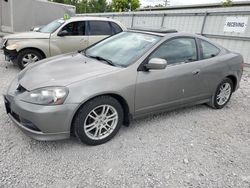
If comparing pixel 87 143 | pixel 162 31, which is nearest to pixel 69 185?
pixel 87 143

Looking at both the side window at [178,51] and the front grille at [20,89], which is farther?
the side window at [178,51]

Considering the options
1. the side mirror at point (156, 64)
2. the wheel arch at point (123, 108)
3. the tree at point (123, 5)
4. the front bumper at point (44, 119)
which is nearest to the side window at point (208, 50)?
the side mirror at point (156, 64)

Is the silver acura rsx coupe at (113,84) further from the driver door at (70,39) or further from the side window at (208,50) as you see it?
the driver door at (70,39)

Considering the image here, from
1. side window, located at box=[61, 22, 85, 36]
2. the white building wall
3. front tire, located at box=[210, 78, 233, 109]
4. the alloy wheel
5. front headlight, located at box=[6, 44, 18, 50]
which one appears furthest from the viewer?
the white building wall

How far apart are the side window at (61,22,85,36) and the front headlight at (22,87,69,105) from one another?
13.7 feet

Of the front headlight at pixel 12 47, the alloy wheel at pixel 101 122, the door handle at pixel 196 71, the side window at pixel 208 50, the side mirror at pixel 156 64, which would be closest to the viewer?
the alloy wheel at pixel 101 122

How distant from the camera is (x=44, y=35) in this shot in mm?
6188

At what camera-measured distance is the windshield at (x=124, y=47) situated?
3.24 metres

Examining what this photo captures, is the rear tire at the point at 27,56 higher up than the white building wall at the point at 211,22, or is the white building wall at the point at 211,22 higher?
the white building wall at the point at 211,22

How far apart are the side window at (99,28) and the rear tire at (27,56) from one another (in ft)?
5.61

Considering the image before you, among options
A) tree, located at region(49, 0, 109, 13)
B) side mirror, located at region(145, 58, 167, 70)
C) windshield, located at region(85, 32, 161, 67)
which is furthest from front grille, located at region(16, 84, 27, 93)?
tree, located at region(49, 0, 109, 13)

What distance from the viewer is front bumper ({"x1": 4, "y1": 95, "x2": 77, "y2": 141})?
2.50 meters

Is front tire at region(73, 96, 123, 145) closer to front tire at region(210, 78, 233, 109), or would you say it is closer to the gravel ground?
the gravel ground

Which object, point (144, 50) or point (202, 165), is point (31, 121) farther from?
point (202, 165)
